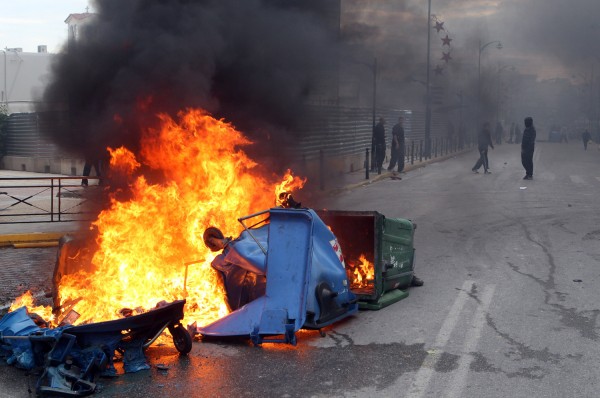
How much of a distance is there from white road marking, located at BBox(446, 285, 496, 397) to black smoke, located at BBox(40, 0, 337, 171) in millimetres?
3608

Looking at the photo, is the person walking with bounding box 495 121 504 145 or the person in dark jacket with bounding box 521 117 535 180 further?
the person walking with bounding box 495 121 504 145

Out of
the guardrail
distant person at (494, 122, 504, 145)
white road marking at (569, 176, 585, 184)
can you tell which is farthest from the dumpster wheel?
distant person at (494, 122, 504, 145)

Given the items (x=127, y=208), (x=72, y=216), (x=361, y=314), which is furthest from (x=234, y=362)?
(x=72, y=216)

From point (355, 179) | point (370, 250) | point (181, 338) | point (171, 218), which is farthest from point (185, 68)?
point (355, 179)

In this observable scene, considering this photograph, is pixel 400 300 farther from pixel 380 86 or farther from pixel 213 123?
pixel 380 86

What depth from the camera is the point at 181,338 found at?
522 cm

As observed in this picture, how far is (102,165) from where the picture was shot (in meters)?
9.15

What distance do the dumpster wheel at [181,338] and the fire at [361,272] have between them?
2.21 m

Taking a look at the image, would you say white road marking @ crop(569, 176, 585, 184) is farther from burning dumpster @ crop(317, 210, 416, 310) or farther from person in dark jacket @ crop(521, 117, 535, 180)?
burning dumpster @ crop(317, 210, 416, 310)

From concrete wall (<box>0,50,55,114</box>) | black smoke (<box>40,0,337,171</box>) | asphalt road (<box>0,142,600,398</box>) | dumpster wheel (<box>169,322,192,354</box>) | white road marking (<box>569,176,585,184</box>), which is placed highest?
concrete wall (<box>0,50,55,114</box>)

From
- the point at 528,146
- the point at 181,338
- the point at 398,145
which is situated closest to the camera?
the point at 181,338

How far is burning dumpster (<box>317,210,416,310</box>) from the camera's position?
22.2 ft

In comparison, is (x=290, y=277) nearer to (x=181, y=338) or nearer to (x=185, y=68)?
(x=181, y=338)

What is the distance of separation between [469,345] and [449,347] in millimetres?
169
